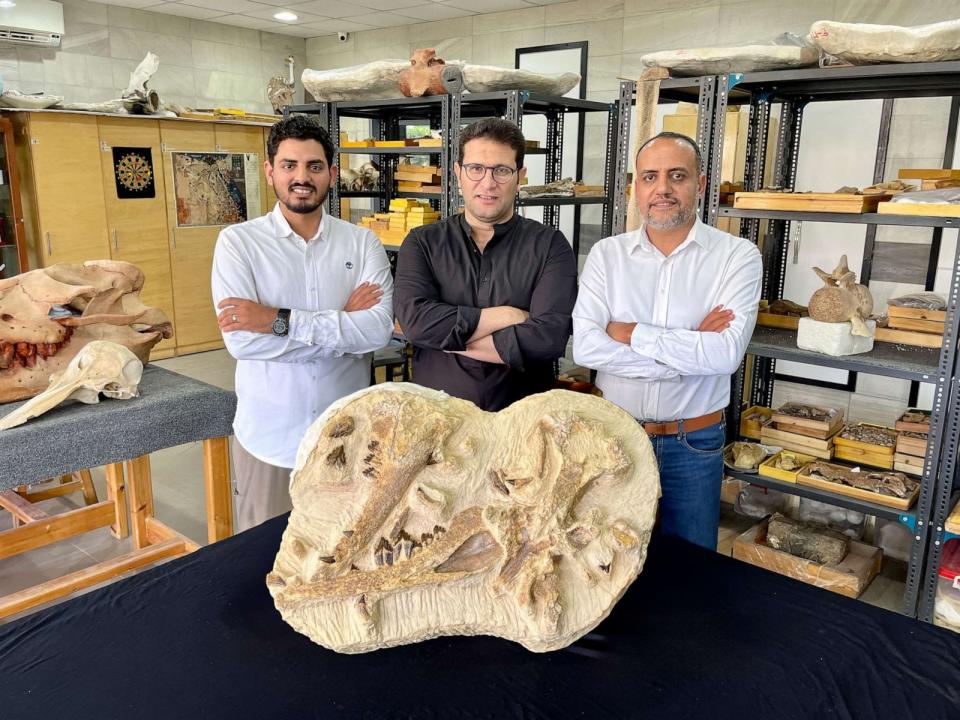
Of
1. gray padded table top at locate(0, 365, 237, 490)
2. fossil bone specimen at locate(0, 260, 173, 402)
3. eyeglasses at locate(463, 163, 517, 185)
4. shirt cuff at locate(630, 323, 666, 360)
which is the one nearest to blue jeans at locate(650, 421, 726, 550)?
shirt cuff at locate(630, 323, 666, 360)

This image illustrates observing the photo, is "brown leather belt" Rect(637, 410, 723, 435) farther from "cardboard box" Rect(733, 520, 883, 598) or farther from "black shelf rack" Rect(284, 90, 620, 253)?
"black shelf rack" Rect(284, 90, 620, 253)

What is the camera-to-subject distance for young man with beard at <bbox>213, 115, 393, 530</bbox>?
8.05ft

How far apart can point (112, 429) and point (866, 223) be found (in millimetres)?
3394

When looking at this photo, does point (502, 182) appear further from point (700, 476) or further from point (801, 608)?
point (801, 608)

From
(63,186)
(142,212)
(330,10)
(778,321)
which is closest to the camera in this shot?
(778,321)

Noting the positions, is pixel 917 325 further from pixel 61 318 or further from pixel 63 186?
pixel 63 186

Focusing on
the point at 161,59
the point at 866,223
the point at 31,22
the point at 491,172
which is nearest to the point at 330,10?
the point at 161,59

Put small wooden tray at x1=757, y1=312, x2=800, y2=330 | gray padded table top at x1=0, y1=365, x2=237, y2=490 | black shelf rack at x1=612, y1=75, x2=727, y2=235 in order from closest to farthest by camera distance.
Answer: gray padded table top at x1=0, y1=365, x2=237, y2=490 → black shelf rack at x1=612, y1=75, x2=727, y2=235 → small wooden tray at x1=757, y1=312, x2=800, y2=330

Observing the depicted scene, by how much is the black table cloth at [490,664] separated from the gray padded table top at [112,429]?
1.05 metres

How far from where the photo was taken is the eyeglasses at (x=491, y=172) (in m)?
2.39

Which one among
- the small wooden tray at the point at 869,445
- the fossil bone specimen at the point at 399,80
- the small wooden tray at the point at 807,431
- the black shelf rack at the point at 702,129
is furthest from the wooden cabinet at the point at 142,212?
the small wooden tray at the point at 869,445

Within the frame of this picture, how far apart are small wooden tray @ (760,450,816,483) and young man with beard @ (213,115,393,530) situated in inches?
79.7

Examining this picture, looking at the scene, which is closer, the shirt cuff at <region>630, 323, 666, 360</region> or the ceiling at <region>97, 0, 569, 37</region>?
the shirt cuff at <region>630, 323, 666, 360</region>

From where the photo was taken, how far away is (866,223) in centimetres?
355
